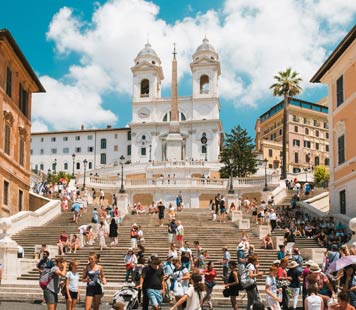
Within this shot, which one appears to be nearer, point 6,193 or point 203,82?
point 6,193

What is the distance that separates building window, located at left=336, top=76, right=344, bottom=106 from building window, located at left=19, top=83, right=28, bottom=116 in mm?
18672

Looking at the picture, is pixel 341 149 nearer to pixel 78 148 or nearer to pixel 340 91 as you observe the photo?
pixel 340 91

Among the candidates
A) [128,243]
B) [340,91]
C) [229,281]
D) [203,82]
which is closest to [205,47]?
[203,82]

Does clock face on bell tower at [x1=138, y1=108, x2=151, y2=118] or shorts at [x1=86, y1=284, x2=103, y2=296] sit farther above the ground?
clock face on bell tower at [x1=138, y1=108, x2=151, y2=118]

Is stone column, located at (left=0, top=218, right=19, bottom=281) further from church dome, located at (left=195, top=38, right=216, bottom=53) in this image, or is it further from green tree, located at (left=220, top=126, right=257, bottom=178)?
church dome, located at (left=195, top=38, right=216, bottom=53)

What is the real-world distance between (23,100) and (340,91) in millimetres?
19025

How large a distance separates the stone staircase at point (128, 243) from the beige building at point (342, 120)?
4.34 metres

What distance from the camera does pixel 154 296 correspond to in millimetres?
12633

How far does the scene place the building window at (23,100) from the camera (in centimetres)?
3647

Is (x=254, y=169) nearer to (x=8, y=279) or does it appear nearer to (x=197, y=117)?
(x=197, y=117)

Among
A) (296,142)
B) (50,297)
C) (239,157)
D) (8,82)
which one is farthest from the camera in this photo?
(296,142)

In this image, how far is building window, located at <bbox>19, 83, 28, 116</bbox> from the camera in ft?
120

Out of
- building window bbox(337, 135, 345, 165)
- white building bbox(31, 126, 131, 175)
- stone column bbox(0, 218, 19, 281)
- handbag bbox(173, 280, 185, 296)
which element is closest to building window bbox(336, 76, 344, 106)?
building window bbox(337, 135, 345, 165)

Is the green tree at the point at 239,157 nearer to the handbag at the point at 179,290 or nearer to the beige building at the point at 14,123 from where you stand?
the beige building at the point at 14,123
